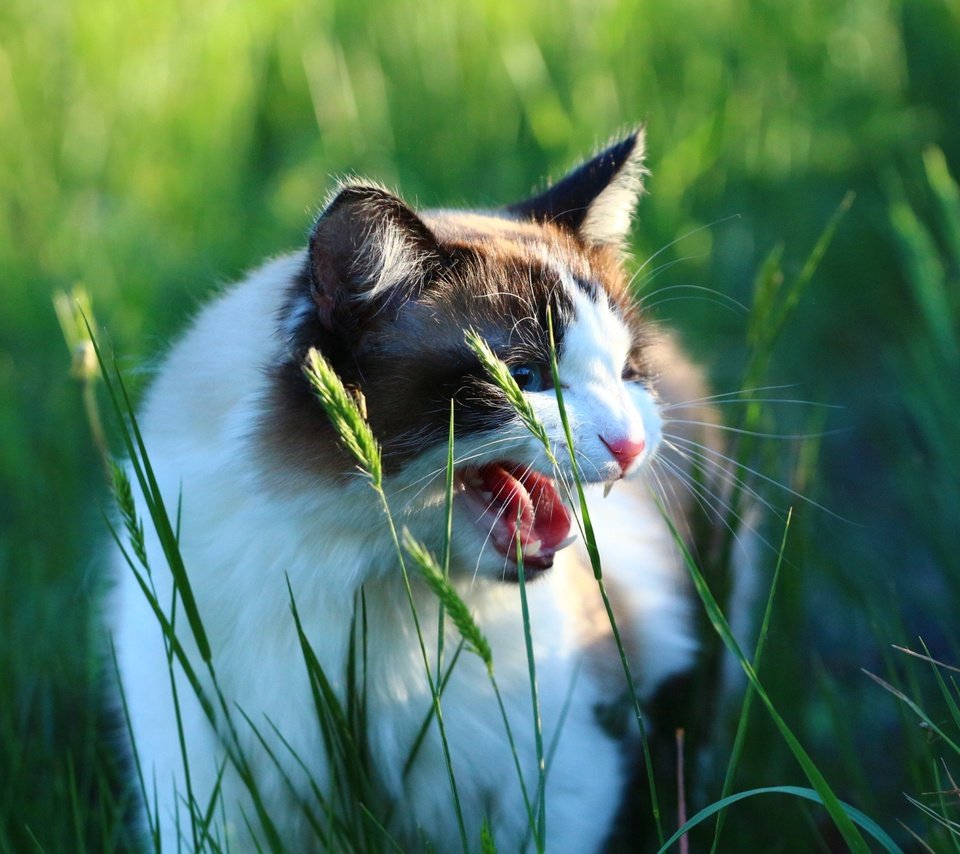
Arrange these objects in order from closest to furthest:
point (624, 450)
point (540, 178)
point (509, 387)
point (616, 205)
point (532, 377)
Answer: point (509, 387)
point (624, 450)
point (532, 377)
point (616, 205)
point (540, 178)

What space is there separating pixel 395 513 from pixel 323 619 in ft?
0.68

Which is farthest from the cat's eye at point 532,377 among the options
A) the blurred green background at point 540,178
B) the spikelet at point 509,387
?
the blurred green background at point 540,178

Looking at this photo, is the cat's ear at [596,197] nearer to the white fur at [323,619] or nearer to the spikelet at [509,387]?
the white fur at [323,619]

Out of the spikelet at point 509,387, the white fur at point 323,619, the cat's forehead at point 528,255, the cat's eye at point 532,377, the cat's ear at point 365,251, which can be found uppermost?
the cat's ear at point 365,251

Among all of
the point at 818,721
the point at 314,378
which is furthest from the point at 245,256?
the point at 314,378

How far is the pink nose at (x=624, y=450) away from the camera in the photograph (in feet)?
4.72

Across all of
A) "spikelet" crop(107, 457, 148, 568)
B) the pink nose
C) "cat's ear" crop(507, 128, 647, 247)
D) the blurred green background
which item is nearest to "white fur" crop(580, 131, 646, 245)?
"cat's ear" crop(507, 128, 647, 247)

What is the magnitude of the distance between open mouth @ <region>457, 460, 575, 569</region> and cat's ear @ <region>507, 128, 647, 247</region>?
18.7 inches

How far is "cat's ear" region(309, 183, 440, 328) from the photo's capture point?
56.2 inches

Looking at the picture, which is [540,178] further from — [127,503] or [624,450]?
[127,503]

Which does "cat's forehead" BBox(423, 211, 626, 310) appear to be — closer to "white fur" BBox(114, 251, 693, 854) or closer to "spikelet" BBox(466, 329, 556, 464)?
"white fur" BBox(114, 251, 693, 854)

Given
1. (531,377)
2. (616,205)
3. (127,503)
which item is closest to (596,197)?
(616,205)

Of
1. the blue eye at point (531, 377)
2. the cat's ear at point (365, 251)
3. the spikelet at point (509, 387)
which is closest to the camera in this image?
the spikelet at point (509, 387)

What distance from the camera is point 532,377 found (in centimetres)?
155
